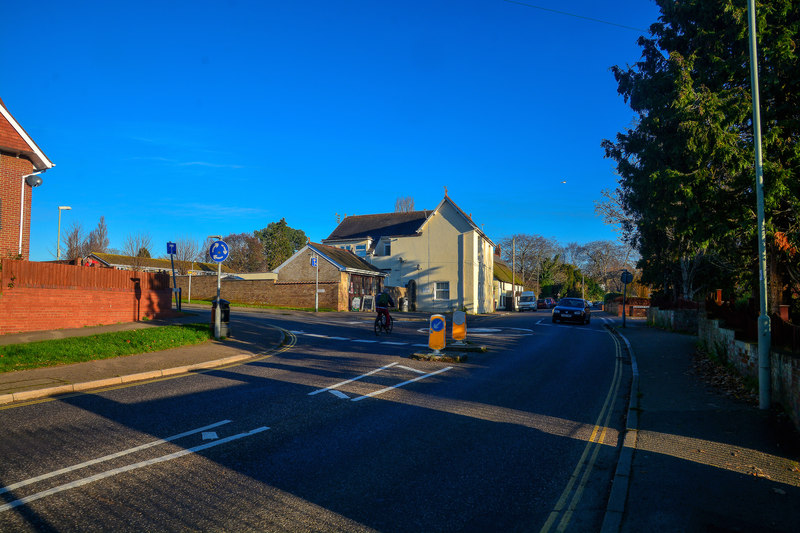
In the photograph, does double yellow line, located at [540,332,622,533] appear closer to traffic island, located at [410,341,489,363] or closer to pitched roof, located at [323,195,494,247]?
traffic island, located at [410,341,489,363]

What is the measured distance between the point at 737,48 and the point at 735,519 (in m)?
14.0

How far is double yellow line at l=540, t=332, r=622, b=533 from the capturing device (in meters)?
4.23

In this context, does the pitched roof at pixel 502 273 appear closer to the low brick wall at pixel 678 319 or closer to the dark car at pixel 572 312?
the dark car at pixel 572 312

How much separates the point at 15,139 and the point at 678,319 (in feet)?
89.5

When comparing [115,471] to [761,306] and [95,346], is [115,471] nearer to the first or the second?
[95,346]

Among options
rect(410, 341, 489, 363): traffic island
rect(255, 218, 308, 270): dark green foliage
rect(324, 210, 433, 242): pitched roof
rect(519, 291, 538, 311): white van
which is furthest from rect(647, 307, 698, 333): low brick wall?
rect(255, 218, 308, 270): dark green foliage

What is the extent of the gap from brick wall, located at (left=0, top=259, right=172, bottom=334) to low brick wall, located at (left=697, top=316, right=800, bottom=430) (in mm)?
17092

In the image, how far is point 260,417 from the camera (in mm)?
7168

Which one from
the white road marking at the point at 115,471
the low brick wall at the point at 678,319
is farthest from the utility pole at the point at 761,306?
the low brick wall at the point at 678,319

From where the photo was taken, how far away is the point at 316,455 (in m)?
5.62

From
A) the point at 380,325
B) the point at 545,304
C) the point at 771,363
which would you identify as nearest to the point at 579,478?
the point at 771,363

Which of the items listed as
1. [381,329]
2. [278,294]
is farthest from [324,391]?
[278,294]

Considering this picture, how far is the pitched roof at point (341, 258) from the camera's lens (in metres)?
37.6

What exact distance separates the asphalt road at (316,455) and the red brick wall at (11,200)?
39.1 ft
